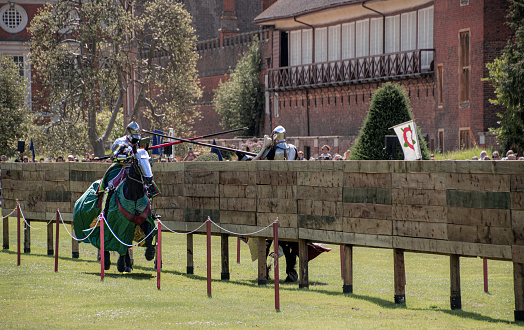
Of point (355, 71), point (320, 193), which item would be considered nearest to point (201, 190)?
point (320, 193)

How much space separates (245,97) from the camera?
2195 inches

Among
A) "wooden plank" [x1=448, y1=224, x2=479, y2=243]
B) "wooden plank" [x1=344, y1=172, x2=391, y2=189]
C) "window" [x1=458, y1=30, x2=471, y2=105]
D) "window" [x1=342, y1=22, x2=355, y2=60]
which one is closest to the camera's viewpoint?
"wooden plank" [x1=448, y1=224, x2=479, y2=243]

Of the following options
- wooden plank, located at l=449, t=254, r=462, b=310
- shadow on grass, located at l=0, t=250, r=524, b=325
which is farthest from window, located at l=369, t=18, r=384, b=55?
wooden plank, located at l=449, t=254, r=462, b=310

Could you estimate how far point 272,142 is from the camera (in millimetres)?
17641

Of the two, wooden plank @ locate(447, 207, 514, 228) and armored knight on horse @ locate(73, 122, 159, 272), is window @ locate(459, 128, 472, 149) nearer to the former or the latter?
armored knight on horse @ locate(73, 122, 159, 272)

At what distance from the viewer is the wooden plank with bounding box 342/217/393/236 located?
14.3 m

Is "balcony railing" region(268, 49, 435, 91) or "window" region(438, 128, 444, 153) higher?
"balcony railing" region(268, 49, 435, 91)

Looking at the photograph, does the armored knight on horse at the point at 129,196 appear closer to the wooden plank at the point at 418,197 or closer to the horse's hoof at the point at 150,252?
the horse's hoof at the point at 150,252

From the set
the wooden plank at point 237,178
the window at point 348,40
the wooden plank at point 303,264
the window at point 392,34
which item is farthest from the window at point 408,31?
the wooden plank at point 303,264

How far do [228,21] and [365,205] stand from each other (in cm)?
5192

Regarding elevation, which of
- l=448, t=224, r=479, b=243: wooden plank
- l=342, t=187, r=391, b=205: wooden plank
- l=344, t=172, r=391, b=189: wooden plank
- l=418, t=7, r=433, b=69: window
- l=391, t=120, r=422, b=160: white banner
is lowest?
l=448, t=224, r=479, b=243: wooden plank

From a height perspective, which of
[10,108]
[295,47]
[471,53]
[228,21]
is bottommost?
[10,108]

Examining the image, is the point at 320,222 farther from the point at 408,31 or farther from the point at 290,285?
the point at 408,31

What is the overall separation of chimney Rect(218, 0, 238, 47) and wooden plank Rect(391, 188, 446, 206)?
50.5 m
